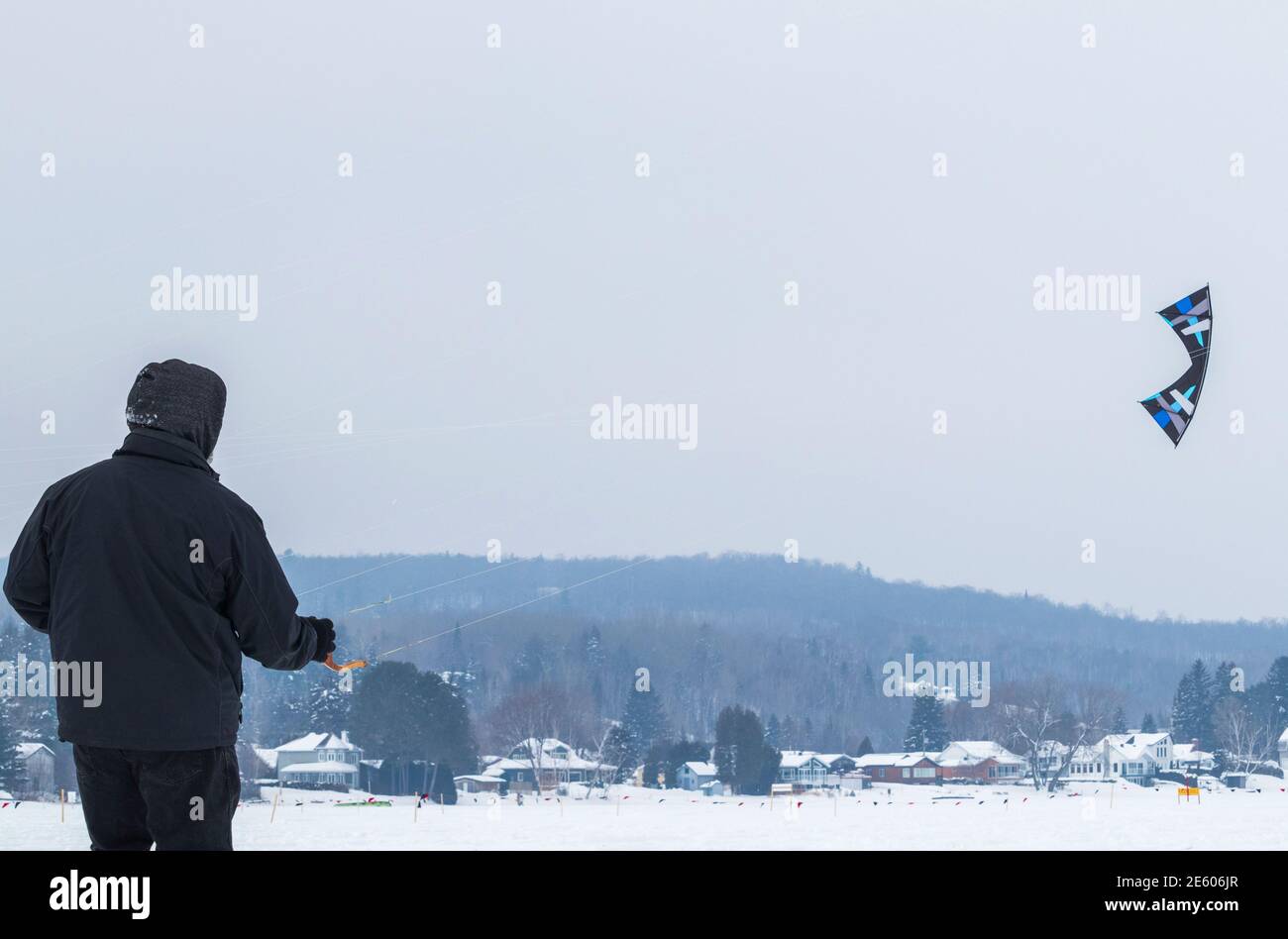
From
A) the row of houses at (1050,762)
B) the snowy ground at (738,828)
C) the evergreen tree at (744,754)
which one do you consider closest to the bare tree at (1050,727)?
the row of houses at (1050,762)

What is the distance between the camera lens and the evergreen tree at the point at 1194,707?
192 ft

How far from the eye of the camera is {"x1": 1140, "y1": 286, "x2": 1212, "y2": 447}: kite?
18.1 m

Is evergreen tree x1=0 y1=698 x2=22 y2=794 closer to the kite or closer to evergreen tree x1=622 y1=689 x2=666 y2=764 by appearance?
evergreen tree x1=622 y1=689 x2=666 y2=764

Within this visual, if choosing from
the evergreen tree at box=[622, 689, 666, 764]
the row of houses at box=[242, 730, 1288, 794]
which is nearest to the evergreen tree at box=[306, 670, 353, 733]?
the row of houses at box=[242, 730, 1288, 794]

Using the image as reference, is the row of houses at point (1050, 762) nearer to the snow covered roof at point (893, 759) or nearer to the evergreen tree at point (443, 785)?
the snow covered roof at point (893, 759)

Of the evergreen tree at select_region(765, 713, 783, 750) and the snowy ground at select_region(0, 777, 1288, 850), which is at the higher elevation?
the snowy ground at select_region(0, 777, 1288, 850)

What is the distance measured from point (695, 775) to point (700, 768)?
1247mm

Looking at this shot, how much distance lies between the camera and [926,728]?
5472 centimetres

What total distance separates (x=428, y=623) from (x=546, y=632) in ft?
25.9

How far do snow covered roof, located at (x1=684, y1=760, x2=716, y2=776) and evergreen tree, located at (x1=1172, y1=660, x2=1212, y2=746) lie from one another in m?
20.5

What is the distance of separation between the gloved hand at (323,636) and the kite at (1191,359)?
16.7 metres
